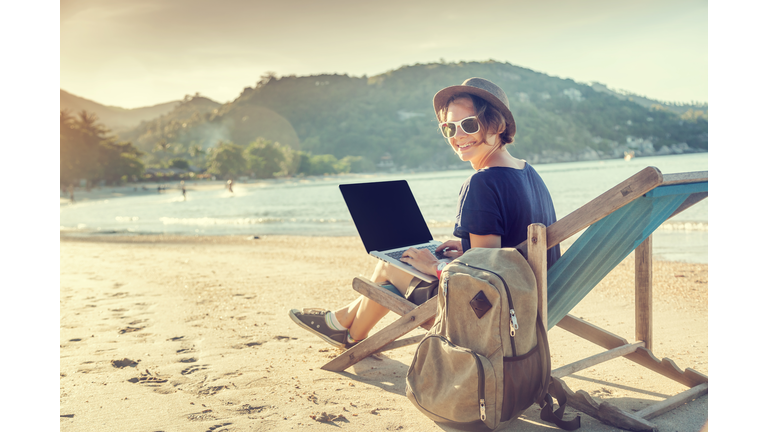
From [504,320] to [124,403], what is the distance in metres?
1.81

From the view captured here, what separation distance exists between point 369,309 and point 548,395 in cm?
101

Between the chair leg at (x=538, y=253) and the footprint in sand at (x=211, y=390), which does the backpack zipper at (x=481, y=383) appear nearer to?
the chair leg at (x=538, y=253)

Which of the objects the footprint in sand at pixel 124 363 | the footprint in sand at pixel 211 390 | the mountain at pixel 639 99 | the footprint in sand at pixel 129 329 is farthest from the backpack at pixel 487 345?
the mountain at pixel 639 99

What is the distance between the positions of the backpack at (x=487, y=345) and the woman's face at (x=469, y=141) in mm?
459

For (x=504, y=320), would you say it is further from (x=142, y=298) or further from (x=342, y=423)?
(x=142, y=298)

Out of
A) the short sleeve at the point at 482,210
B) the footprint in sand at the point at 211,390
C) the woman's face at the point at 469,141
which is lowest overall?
the footprint in sand at the point at 211,390

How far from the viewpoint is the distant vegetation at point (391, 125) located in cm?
8419

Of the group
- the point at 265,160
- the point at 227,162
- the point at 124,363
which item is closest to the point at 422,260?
the point at 124,363

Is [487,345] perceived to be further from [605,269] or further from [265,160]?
[265,160]

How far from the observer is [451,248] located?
2336mm

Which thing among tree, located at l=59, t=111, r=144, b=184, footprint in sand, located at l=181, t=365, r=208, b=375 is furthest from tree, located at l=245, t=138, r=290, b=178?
footprint in sand, located at l=181, t=365, r=208, b=375

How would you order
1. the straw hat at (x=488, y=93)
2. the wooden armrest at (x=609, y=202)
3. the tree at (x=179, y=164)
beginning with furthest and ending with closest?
the tree at (x=179, y=164) < the straw hat at (x=488, y=93) < the wooden armrest at (x=609, y=202)
